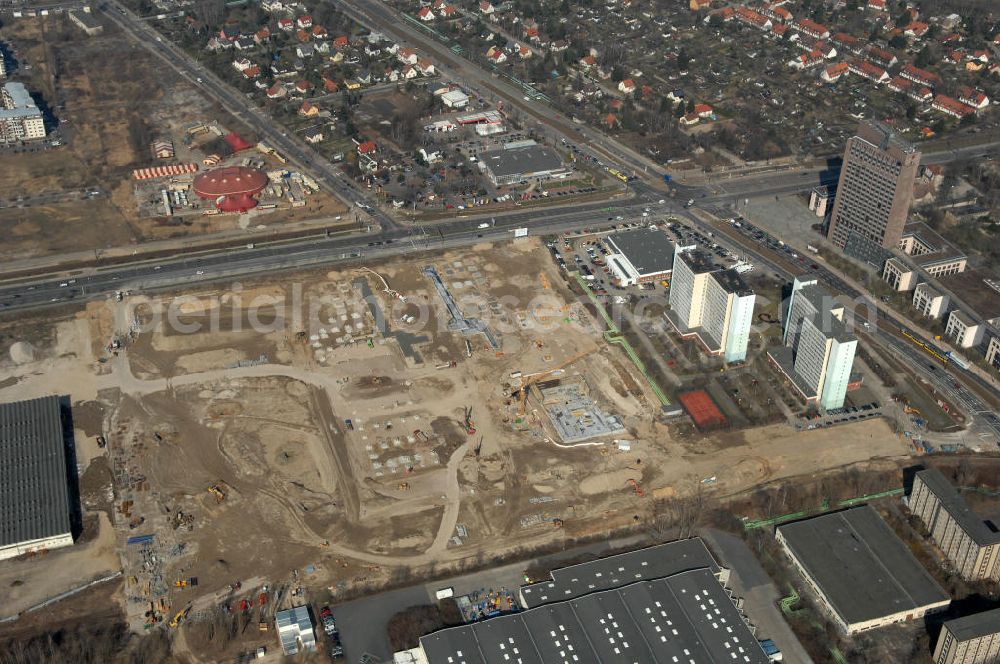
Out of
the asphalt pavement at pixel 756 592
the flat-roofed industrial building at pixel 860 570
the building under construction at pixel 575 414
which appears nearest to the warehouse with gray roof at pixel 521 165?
the building under construction at pixel 575 414

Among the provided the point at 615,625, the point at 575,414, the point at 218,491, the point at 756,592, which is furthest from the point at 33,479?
the point at 756,592

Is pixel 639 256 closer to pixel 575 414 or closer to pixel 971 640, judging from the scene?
pixel 575 414

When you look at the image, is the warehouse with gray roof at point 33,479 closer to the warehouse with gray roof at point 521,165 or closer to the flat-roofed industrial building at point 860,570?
the flat-roofed industrial building at point 860,570

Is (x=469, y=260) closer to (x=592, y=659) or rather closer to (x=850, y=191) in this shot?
(x=850, y=191)

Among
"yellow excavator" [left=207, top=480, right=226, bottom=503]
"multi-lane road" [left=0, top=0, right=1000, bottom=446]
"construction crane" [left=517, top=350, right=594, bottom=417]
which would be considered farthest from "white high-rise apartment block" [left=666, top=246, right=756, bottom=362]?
"yellow excavator" [left=207, top=480, right=226, bottom=503]

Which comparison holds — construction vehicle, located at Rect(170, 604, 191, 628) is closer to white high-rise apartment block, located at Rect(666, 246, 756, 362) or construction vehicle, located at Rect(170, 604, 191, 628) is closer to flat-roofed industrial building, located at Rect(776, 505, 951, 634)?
flat-roofed industrial building, located at Rect(776, 505, 951, 634)
